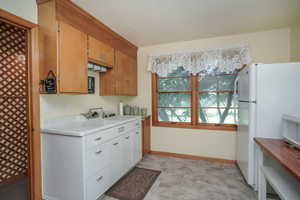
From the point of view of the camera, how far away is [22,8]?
1.56 meters

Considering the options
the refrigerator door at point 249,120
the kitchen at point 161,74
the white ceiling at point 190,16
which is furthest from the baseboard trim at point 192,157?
the white ceiling at point 190,16

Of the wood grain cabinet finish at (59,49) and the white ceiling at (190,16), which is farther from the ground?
the white ceiling at (190,16)

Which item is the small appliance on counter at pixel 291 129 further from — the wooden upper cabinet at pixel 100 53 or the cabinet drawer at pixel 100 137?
the wooden upper cabinet at pixel 100 53

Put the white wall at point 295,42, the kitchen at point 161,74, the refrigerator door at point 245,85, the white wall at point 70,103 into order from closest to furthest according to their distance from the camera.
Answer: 1. the kitchen at point 161,74
2. the white wall at point 70,103
3. the refrigerator door at point 245,85
4. the white wall at point 295,42

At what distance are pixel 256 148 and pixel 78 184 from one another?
216cm

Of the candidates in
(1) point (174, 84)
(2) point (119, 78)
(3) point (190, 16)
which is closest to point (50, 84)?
(2) point (119, 78)

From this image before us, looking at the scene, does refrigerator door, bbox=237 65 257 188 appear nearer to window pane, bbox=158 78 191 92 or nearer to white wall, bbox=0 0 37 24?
window pane, bbox=158 78 191 92

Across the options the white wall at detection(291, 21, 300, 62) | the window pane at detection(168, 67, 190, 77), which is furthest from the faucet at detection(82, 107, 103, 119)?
the white wall at detection(291, 21, 300, 62)

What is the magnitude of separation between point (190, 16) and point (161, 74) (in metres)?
1.25

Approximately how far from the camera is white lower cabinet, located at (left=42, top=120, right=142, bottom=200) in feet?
5.07

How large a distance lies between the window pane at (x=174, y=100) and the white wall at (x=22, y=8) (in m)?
2.39

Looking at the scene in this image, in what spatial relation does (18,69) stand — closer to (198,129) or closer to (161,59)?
(161,59)

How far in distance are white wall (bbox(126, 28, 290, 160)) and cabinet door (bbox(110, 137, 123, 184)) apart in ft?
4.00

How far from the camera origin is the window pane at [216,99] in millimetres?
2803
